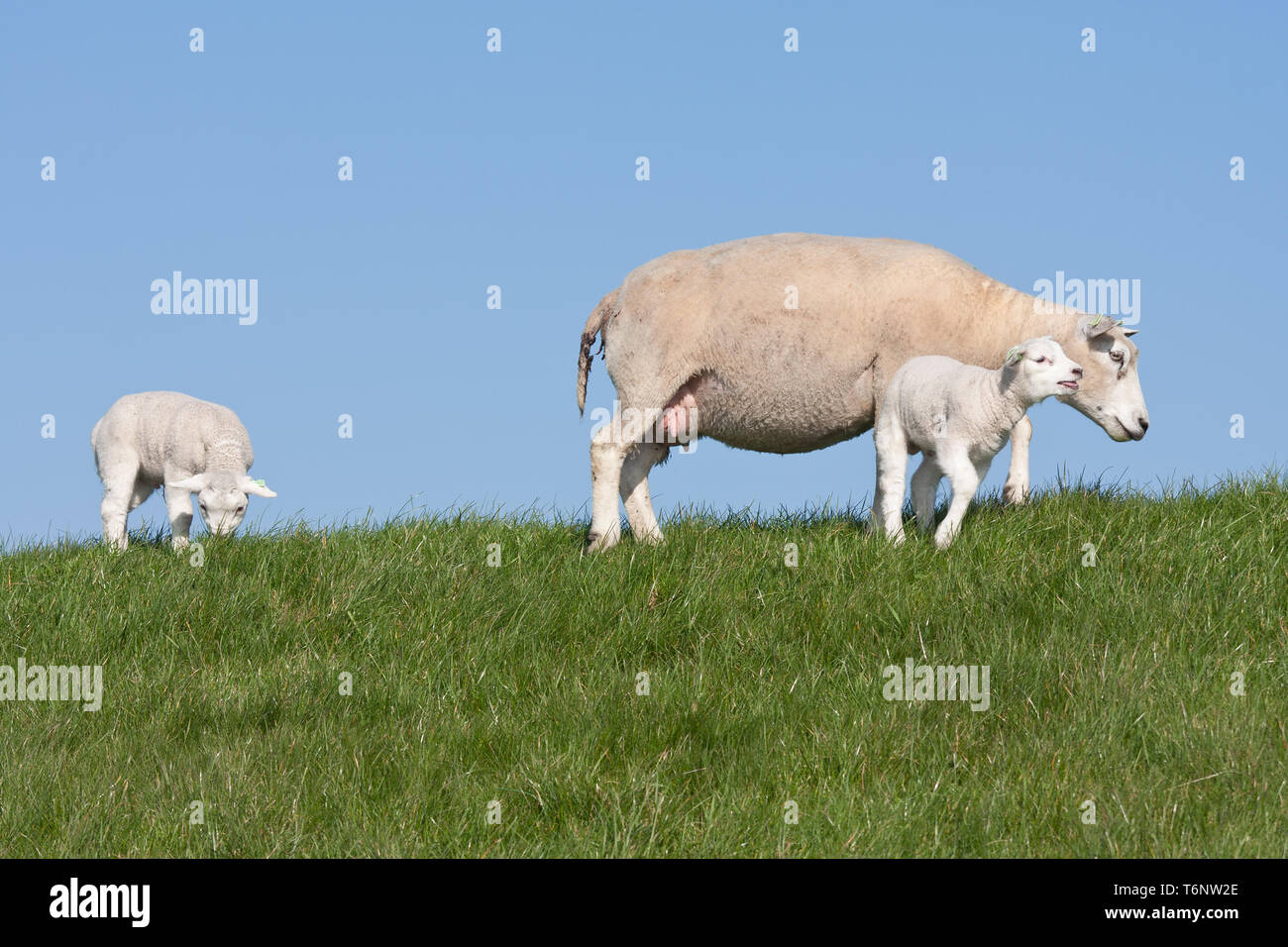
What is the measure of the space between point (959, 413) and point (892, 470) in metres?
0.68

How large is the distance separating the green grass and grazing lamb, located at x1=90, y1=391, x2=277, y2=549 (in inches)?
41.9

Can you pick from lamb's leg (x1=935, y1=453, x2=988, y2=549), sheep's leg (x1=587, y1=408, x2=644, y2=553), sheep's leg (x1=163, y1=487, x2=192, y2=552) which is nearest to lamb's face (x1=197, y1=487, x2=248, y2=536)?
sheep's leg (x1=163, y1=487, x2=192, y2=552)

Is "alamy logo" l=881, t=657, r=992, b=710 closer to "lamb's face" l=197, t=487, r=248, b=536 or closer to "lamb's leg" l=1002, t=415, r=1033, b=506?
"lamb's leg" l=1002, t=415, r=1033, b=506

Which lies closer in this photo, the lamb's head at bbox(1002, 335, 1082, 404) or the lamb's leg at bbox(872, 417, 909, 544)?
the lamb's head at bbox(1002, 335, 1082, 404)

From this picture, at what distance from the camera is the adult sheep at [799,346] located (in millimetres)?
8953

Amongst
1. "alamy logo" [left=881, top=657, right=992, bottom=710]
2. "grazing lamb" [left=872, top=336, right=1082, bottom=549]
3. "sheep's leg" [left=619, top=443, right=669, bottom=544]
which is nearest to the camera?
"alamy logo" [left=881, top=657, right=992, bottom=710]

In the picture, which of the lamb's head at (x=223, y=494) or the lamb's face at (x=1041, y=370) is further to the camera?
the lamb's head at (x=223, y=494)

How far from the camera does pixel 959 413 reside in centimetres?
781

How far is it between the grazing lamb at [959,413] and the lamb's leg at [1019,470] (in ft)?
4.59

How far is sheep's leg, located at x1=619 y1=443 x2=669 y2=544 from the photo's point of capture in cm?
957

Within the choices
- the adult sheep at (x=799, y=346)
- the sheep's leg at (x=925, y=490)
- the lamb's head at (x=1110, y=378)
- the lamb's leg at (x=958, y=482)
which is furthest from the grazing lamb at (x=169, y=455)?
the lamb's head at (x=1110, y=378)

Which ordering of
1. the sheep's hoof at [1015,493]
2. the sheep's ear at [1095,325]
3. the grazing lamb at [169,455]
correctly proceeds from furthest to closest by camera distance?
1. the grazing lamb at [169,455]
2. the sheep's hoof at [1015,493]
3. the sheep's ear at [1095,325]
